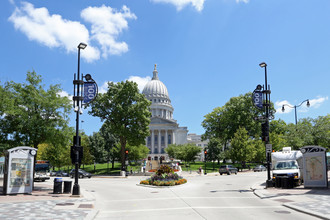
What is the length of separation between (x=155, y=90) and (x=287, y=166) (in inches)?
5330

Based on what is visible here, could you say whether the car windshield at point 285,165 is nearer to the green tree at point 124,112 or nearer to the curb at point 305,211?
the curb at point 305,211

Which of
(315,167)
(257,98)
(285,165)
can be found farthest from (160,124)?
(315,167)

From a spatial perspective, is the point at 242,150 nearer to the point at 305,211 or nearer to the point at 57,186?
the point at 57,186

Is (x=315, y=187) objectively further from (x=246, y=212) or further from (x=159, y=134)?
(x=159, y=134)

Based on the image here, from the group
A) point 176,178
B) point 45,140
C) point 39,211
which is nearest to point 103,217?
point 39,211

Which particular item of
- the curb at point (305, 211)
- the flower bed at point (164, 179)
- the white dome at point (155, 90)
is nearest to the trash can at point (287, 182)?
the curb at point (305, 211)

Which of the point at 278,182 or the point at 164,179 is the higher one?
the point at 278,182

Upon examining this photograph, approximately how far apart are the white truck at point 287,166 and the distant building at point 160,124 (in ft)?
269

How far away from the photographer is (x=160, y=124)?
129750 millimetres

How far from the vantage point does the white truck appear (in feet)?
69.2

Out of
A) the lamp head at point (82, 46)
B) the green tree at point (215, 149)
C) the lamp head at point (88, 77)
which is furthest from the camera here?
the green tree at point (215, 149)

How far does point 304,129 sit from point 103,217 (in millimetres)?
35440

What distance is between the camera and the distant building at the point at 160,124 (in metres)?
130

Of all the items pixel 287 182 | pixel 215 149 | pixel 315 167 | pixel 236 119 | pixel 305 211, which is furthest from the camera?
pixel 215 149
